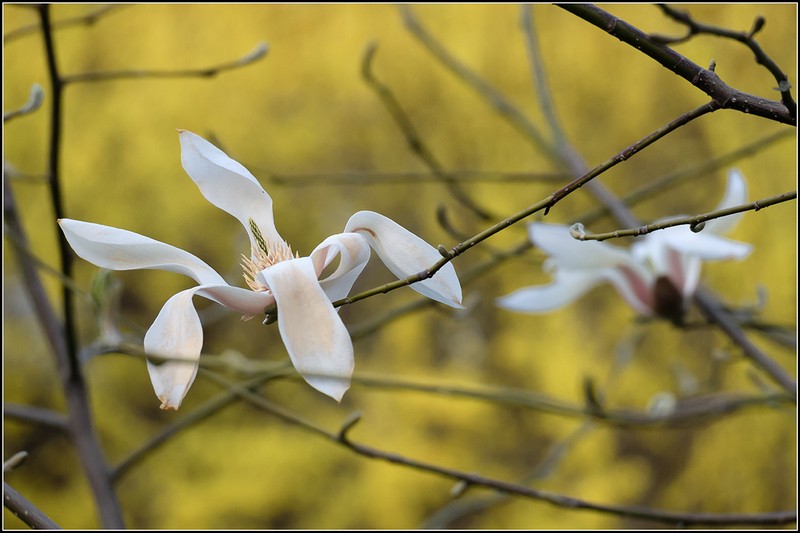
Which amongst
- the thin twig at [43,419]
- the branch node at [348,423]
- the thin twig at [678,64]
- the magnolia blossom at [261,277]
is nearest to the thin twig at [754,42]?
the thin twig at [678,64]

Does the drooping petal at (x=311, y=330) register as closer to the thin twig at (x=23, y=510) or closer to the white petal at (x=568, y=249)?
the thin twig at (x=23, y=510)

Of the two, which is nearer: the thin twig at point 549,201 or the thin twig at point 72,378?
the thin twig at point 549,201

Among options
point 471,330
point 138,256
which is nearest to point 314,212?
point 471,330

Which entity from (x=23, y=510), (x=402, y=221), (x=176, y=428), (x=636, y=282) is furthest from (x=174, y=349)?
(x=402, y=221)

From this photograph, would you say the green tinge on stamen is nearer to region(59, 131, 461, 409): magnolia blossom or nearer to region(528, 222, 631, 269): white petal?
region(59, 131, 461, 409): magnolia blossom

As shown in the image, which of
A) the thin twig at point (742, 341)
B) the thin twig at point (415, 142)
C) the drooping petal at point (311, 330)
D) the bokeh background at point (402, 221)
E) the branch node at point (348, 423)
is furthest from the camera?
the bokeh background at point (402, 221)

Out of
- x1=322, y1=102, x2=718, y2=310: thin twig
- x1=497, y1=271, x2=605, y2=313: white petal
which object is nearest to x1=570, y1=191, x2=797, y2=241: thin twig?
x1=322, y1=102, x2=718, y2=310: thin twig

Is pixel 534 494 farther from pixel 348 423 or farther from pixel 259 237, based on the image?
pixel 259 237
